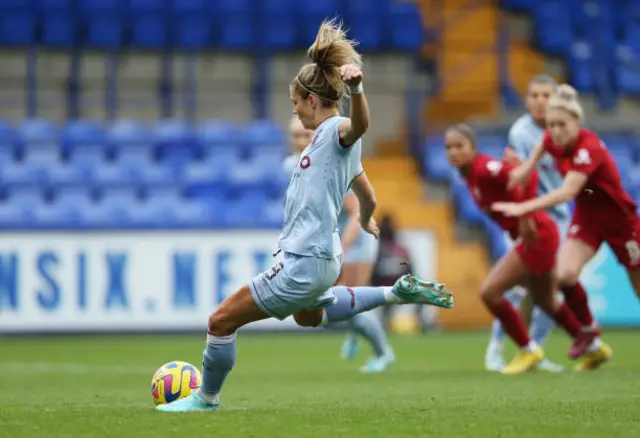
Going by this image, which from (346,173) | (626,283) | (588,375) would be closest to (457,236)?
(626,283)

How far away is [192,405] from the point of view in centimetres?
688

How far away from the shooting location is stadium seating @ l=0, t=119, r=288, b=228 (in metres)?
18.0

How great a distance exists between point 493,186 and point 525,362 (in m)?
1.48

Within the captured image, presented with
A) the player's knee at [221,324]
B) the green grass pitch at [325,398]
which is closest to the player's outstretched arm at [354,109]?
the player's knee at [221,324]

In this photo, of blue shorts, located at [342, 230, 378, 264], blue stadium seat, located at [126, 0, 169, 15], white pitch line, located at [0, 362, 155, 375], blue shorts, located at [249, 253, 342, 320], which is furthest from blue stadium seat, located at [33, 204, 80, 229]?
blue shorts, located at [249, 253, 342, 320]

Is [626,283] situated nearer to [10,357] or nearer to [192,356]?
[192,356]

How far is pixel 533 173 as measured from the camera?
1090 cm

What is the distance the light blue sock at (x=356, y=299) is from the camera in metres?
7.28

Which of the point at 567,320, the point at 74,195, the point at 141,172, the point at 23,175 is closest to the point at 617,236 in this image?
the point at 567,320

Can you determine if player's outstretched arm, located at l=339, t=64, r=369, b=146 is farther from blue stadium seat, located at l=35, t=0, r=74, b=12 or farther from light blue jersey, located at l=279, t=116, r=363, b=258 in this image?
blue stadium seat, located at l=35, t=0, r=74, b=12

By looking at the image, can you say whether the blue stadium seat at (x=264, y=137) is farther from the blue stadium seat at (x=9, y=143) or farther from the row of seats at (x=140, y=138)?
the blue stadium seat at (x=9, y=143)

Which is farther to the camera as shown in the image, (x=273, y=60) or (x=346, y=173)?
(x=273, y=60)

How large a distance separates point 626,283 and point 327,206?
12147 mm

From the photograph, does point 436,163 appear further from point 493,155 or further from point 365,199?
point 365,199
